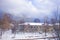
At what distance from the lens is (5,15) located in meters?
1.35

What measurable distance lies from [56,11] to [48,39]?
1.09 feet

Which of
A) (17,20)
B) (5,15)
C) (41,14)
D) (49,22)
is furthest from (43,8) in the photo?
(5,15)

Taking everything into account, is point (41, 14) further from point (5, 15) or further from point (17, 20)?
point (5, 15)

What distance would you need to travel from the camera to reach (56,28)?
4.66 ft

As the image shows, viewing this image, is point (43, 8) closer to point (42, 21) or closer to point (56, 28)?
point (42, 21)

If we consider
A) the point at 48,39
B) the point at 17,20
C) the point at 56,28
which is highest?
the point at 17,20

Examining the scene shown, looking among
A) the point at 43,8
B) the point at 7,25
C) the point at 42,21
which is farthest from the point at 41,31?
the point at 7,25

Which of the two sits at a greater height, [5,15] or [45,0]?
Answer: [45,0]

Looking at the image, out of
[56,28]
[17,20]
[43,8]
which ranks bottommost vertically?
[56,28]

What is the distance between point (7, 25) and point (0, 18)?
106mm

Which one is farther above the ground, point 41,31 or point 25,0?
point 25,0

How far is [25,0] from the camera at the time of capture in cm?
139

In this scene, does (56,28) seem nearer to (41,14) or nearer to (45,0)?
(41,14)

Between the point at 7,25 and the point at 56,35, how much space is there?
57cm
